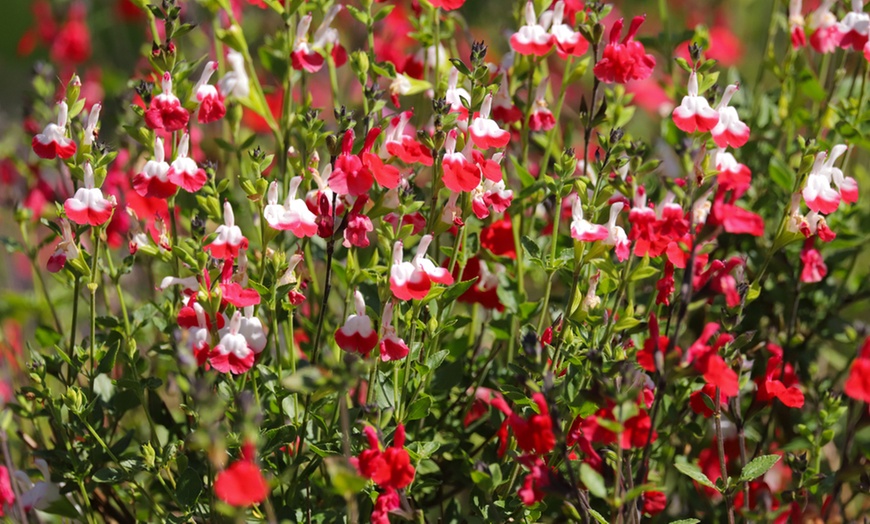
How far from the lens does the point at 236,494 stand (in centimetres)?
99

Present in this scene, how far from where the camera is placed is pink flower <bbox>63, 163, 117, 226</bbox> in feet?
4.47

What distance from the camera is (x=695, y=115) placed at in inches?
54.6

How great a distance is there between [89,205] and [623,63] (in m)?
0.84

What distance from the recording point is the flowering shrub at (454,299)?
1250 mm

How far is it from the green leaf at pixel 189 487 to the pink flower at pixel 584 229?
26.6 inches

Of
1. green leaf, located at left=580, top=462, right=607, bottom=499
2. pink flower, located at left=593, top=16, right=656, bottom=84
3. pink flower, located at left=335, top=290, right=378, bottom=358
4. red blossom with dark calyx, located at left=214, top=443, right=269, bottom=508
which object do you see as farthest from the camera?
pink flower, located at left=593, top=16, right=656, bottom=84

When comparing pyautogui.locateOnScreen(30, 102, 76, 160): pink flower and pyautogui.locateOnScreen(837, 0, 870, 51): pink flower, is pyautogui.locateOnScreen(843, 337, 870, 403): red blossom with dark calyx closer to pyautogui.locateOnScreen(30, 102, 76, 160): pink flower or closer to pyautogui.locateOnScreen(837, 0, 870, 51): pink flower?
pyautogui.locateOnScreen(837, 0, 870, 51): pink flower

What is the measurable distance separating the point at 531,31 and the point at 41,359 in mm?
989

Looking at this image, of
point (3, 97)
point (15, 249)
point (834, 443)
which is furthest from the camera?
point (3, 97)

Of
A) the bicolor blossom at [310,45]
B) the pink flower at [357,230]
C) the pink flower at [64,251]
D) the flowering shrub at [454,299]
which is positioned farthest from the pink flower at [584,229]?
the pink flower at [64,251]

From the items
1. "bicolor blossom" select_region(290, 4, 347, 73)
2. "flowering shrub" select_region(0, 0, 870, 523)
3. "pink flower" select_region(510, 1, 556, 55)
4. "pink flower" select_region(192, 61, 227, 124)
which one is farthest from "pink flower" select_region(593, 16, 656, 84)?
"pink flower" select_region(192, 61, 227, 124)

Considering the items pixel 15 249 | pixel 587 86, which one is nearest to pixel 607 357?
pixel 15 249

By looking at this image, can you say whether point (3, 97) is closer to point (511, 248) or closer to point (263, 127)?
point (263, 127)

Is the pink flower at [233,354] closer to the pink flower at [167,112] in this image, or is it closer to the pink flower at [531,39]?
the pink flower at [167,112]
